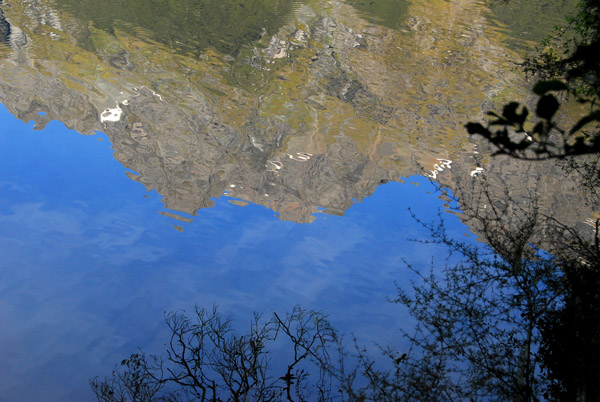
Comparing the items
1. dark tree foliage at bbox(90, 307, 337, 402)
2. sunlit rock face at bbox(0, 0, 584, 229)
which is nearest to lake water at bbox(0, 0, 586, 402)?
sunlit rock face at bbox(0, 0, 584, 229)

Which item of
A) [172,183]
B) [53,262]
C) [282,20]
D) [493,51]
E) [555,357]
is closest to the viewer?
[555,357]

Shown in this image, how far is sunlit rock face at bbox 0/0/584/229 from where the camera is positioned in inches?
664

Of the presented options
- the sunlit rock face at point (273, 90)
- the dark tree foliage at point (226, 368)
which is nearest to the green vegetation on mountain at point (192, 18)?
the sunlit rock face at point (273, 90)

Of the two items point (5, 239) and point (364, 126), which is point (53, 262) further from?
point (364, 126)

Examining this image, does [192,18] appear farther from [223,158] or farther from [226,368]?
[226,368]

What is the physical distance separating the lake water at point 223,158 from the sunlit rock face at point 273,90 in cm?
7

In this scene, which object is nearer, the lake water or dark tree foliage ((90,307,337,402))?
dark tree foliage ((90,307,337,402))

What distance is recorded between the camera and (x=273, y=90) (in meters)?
18.3

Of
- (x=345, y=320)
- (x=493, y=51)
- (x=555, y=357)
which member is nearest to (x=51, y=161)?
(x=345, y=320)

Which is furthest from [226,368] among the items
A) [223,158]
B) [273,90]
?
[223,158]

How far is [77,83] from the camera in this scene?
70.2 ft

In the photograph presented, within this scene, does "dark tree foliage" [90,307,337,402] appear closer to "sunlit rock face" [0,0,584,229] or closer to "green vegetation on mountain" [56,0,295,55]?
"sunlit rock face" [0,0,584,229]

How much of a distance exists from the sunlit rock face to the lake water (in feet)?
0.24

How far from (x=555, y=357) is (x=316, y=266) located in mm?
16656
